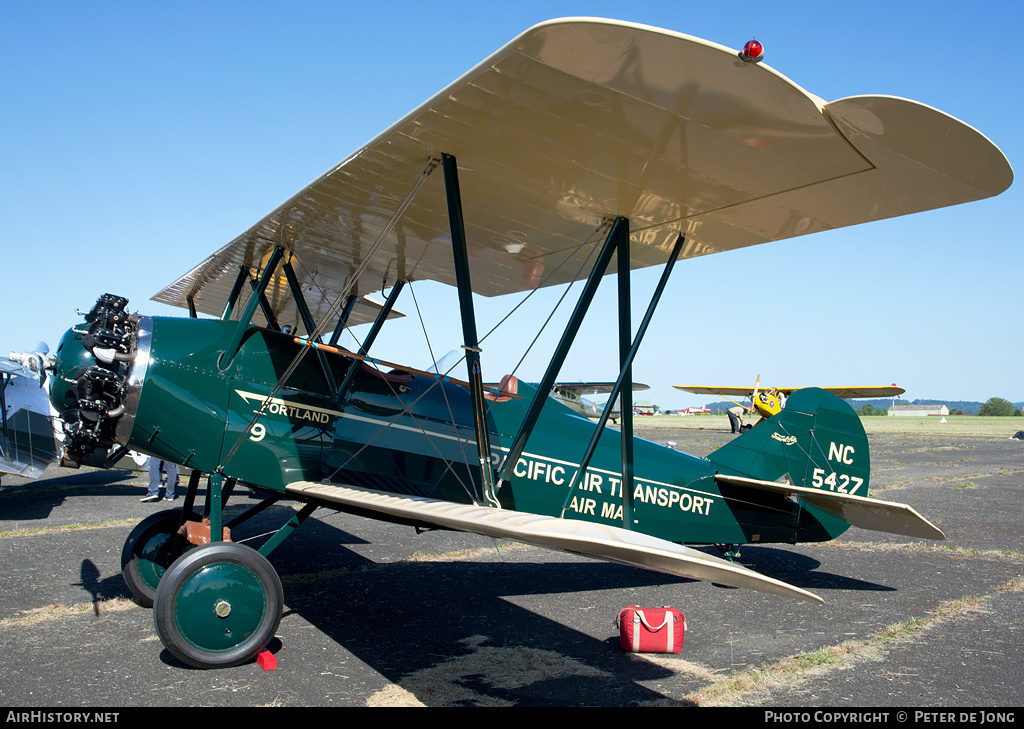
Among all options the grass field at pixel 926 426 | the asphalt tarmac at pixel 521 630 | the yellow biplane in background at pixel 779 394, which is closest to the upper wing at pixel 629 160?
the asphalt tarmac at pixel 521 630

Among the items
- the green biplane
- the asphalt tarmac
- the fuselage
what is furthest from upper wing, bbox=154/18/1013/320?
the asphalt tarmac

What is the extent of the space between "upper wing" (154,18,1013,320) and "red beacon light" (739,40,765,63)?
0.05 meters

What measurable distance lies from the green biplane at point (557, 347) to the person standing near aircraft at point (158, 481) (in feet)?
16.2

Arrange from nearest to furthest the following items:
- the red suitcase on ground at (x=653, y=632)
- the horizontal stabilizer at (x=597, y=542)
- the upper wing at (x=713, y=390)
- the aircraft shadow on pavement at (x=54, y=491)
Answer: the horizontal stabilizer at (x=597, y=542), the red suitcase on ground at (x=653, y=632), the aircraft shadow on pavement at (x=54, y=491), the upper wing at (x=713, y=390)

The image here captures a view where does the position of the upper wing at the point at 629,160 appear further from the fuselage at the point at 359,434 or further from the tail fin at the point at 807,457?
the tail fin at the point at 807,457

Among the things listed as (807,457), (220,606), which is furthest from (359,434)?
(807,457)

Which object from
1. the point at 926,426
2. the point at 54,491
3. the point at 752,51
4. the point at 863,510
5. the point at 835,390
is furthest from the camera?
the point at 926,426

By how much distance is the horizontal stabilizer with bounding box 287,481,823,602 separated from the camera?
109 inches

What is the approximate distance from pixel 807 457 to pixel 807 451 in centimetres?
6

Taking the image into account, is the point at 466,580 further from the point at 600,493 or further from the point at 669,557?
the point at 669,557

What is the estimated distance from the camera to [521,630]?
16.1 feet

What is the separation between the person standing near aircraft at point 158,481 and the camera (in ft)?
34.6

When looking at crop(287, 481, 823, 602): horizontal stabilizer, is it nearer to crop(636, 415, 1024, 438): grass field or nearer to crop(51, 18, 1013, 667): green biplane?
crop(51, 18, 1013, 667): green biplane

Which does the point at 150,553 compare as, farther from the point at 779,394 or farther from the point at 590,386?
the point at 779,394
